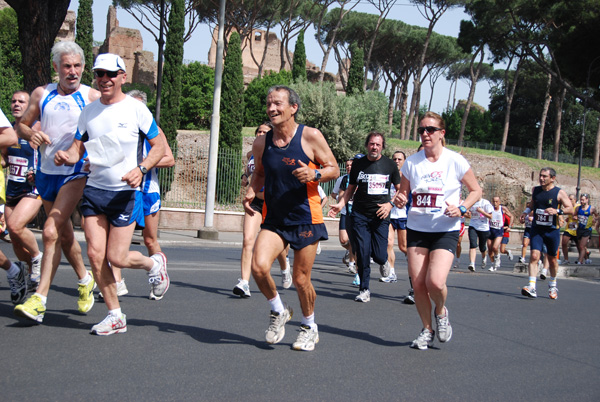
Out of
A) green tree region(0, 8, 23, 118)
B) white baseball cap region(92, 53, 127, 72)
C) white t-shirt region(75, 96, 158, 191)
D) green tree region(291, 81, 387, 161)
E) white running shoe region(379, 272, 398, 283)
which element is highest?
green tree region(0, 8, 23, 118)

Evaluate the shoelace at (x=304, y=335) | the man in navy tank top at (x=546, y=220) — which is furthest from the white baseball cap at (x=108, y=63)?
the man in navy tank top at (x=546, y=220)

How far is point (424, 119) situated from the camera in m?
5.56

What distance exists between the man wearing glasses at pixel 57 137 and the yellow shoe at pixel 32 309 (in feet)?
0.26

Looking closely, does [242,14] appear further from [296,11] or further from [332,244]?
[332,244]

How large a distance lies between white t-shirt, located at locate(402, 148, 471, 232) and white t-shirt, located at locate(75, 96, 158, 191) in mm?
2234

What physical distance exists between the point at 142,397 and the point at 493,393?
2.18 m

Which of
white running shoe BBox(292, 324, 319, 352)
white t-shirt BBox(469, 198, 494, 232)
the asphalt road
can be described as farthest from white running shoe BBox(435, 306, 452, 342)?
white t-shirt BBox(469, 198, 494, 232)

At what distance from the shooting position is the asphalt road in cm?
387

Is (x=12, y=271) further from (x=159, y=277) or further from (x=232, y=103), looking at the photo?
(x=232, y=103)

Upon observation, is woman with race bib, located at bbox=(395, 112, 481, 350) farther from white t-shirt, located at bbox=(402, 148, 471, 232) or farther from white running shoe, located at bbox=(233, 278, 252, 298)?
white running shoe, located at bbox=(233, 278, 252, 298)

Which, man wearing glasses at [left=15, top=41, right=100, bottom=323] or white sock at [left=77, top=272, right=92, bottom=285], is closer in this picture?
man wearing glasses at [left=15, top=41, right=100, bottom=323]

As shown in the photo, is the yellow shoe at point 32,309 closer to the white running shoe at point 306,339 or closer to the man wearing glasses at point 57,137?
the man wearing glasses at point 57,137

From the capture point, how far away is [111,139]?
482 centimetres

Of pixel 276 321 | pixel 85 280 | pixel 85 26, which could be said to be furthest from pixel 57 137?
pixel 85 26
